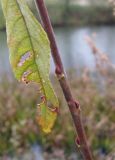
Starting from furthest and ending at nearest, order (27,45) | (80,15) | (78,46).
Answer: (80,15), (78,46), (27,45)

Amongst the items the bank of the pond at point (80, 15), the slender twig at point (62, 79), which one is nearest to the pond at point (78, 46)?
the bank of the pond at point (80, 15)

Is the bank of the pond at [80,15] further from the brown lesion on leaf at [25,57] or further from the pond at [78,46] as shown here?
the brown lesion on leaf at [25,57]

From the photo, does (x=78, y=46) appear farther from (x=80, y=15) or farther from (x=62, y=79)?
(x=62, y=79)

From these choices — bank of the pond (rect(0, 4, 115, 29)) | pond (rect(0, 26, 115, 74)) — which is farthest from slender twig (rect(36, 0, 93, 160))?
bank of the pond (rect(0, 4, 115, 29))

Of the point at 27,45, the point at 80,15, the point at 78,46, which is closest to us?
the point at 27,45

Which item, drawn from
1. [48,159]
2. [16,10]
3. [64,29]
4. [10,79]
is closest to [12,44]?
[16,10]

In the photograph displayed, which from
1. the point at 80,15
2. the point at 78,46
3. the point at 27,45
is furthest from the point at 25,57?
the point at 80,15
